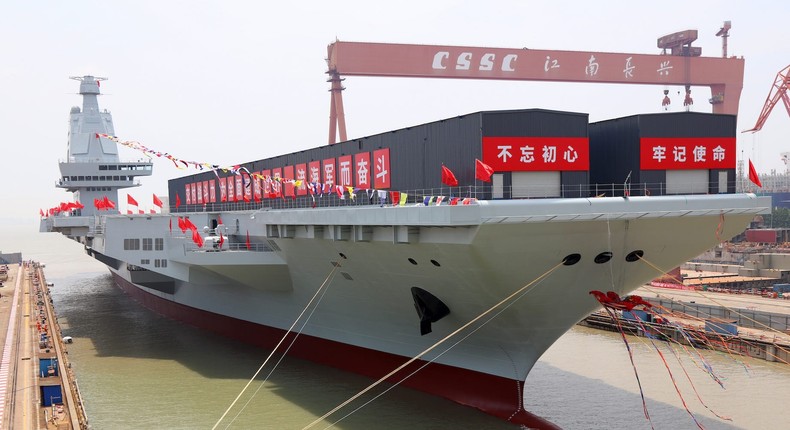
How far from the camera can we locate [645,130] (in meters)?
16.2

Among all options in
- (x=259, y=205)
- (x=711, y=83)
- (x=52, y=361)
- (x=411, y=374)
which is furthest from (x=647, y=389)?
Result: (x=711, y=83)

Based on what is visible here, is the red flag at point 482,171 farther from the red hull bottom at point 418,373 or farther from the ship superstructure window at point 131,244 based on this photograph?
the ship superstructure window at point 131,244

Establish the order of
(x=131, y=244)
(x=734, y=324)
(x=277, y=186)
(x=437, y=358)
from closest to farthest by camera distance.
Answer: (x=437, y=358) → (x=277, y=186) → (x=734, y=324) → (x=131, y=244)

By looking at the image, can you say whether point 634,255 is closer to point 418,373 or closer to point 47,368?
point 418,373

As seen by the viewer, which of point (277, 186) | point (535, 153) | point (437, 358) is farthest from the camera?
point (277, 186)

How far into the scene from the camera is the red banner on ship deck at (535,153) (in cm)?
1537

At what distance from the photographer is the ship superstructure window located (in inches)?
1161

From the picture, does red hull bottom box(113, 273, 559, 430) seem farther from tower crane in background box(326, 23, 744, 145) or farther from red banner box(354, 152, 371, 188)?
tower crane in background box(326, 23, 744, 145)

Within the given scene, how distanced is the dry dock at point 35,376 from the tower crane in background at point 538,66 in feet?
66.1

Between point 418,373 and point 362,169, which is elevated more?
point 362,169

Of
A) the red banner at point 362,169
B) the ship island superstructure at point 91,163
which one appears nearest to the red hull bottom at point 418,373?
the red banner at point 362,169

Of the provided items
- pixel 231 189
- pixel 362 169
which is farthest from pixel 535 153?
pixel 231 189

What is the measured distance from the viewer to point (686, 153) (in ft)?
54.3

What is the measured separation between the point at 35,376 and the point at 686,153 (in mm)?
19380
